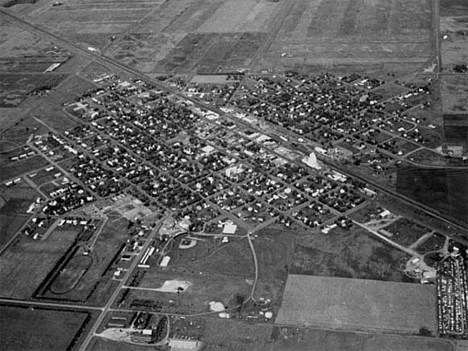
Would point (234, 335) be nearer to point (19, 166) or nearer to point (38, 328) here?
point (38, 328)

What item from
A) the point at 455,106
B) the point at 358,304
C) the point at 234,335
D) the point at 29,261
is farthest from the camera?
the point at 455,106

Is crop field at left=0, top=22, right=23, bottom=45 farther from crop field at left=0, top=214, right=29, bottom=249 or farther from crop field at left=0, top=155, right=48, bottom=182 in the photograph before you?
crop field at left=0, top=214, right=29, bottom=249

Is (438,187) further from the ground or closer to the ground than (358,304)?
closer to the ground

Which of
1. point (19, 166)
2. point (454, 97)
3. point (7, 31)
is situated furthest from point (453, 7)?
point (7, 31)

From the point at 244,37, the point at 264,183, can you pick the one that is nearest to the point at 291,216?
the point at 264,183

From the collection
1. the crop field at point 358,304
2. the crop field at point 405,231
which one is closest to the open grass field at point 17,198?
the crop field at point 358,304

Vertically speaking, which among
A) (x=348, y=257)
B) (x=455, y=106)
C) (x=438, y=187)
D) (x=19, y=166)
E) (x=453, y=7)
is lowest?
(x=453, y=7)

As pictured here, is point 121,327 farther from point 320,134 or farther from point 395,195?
point 320,134
